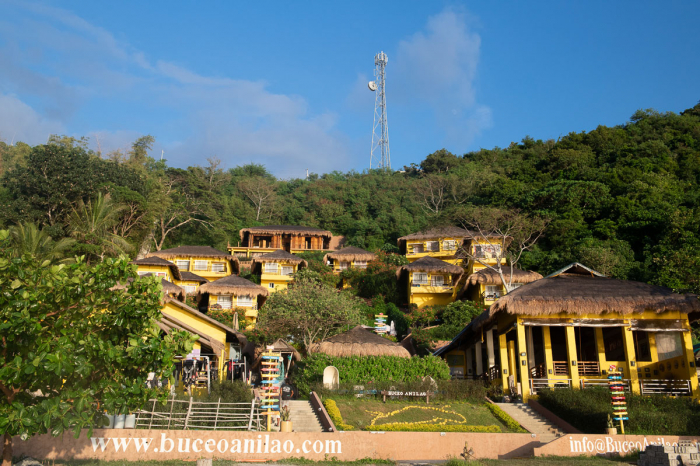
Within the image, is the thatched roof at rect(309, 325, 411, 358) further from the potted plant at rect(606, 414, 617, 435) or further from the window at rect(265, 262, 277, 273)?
the window at rect(265, 262, 277, 273)

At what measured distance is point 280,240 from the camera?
180 feet

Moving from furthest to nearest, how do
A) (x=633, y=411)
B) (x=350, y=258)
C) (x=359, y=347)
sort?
(x=350, y=258) → (x=359, y=347) → (x=633, y=411)

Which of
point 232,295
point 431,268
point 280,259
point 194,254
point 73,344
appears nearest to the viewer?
point 73,344

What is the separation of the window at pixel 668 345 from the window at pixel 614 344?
9.40 feet

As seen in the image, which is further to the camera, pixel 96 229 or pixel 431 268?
pixel 431 268

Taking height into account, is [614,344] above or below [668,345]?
above

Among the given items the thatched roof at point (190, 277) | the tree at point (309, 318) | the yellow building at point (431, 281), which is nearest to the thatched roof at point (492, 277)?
the yellow building at point (431, 281)

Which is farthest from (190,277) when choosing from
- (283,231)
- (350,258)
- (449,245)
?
(449,245)

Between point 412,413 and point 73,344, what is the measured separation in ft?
37.7

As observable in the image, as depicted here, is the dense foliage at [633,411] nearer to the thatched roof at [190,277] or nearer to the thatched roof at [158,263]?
the thatched roof at [158,263]

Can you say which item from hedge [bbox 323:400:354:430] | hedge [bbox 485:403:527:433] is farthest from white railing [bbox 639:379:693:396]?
hedge [bbox 323:400:354:430]

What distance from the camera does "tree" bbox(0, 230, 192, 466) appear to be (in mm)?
9430

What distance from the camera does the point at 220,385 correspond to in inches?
716

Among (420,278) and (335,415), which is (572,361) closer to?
(335,415)
